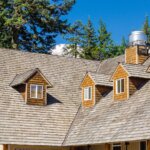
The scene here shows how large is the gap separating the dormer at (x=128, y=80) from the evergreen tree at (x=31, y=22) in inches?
794

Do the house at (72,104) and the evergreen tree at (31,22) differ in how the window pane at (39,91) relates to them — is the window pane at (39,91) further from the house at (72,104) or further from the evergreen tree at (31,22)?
the evergreen tree at (31,22)

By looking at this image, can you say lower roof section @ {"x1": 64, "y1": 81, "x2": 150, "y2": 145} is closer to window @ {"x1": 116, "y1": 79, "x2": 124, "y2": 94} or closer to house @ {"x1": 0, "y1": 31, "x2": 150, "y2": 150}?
house @ {"x1": 0, "y1": 31, "x2": 150, "y2": 150}

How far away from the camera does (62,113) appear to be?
3294 cm

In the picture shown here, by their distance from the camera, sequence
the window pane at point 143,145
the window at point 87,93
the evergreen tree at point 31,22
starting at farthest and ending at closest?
the evergreen tree at point 31,22 → the window at point 87,93 → the window pane at point 143,145

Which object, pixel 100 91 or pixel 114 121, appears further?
pixel 100 91

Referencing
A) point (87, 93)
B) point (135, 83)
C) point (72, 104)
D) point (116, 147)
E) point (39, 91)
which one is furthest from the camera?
point (72, 104)

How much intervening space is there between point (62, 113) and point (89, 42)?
27373 millimetres

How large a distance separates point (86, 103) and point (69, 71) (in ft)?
13.5

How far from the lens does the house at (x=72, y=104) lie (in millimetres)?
28609

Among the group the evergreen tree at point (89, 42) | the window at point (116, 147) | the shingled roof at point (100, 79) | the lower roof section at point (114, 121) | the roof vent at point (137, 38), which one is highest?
the evergreen tree at point (89, 42)

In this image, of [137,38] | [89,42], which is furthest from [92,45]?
[137,38]

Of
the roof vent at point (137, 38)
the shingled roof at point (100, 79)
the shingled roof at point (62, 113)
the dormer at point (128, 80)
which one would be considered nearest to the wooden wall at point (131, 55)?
the roof vent at point (137, 38)

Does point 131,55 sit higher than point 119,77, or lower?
higher

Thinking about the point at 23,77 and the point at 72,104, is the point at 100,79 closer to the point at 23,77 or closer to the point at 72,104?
the point at 72,104
